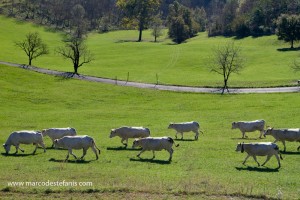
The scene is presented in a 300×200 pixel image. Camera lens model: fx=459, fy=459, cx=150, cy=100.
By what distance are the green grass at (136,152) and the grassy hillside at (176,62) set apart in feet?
65.9

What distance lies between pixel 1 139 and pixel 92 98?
112 feet

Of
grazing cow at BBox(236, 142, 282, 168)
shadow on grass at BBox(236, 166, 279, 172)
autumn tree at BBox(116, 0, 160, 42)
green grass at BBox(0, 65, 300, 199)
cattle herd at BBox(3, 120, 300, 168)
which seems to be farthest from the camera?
autumn tree at BBox(116, 0, 160, 42)

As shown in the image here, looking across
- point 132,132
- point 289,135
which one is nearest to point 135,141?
point 132,132

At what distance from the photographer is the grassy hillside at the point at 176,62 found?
9550 cm

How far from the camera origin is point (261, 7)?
166625 mm

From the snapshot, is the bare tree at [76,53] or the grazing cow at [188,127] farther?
the bare tree at [76,53]

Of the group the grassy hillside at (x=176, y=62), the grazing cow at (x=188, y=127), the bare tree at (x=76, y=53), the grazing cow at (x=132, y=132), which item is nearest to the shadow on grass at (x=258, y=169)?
the grazing cow at (x=132, y=132)

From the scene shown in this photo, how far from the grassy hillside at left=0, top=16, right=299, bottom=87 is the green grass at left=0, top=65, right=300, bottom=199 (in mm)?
20086

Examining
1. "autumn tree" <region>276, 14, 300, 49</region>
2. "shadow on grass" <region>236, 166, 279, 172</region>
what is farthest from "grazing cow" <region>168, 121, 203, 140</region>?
"autumn tree" <region>276, 14, 300, 49</region>

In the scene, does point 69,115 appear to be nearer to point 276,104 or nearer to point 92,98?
point 92,98

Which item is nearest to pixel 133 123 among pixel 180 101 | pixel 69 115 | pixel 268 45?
pixel 69 115

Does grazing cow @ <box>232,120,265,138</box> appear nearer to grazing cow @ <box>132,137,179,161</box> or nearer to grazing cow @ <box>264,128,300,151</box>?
grazing cow @ <box>264,128,300,151</box>

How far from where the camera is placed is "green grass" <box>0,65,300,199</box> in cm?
2153

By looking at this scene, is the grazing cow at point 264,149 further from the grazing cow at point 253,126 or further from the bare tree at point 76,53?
the bare tree at point 76,53
